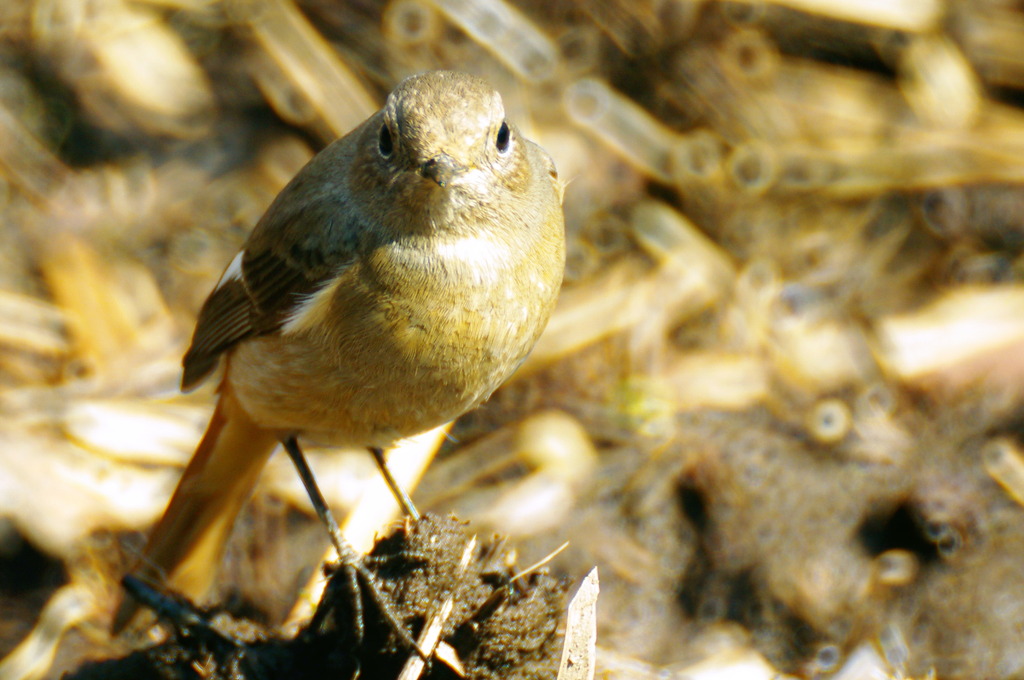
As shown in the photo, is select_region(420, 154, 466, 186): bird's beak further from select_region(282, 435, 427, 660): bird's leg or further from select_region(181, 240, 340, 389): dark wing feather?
select_region(282, 435, 427, 660): bird's leg

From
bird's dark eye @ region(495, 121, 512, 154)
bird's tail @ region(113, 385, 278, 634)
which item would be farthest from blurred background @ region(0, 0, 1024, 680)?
bird's dark eye @ region(495, 121, 512, 154)

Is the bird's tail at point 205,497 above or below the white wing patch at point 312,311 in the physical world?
below

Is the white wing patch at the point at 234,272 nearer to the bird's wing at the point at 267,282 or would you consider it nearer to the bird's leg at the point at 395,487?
the bird's wing at the point at 267,282

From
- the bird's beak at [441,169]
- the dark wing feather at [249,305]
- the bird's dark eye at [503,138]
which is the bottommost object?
the dark wing feather at [249,305]

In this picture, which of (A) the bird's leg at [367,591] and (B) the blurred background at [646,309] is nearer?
(A) the bird's leg at [367,591]

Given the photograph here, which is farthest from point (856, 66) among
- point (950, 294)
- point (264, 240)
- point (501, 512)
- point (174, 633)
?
point (174, 633)

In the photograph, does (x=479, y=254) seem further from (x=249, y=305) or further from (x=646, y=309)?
(x=646, y=309)

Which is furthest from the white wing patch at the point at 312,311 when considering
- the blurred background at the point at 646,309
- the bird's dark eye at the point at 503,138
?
the blurred background at the point at 646,309
